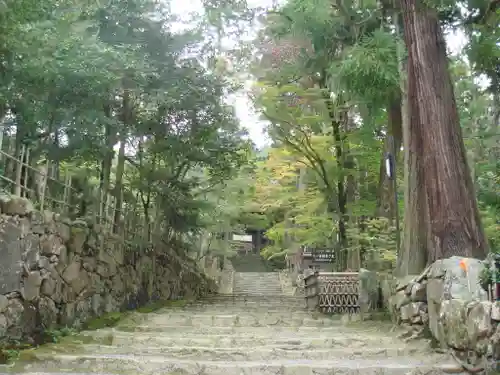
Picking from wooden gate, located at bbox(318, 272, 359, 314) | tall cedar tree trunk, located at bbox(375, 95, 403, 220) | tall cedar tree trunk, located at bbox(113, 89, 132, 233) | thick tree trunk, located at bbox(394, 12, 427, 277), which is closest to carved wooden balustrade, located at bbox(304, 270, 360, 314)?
wooden gate, located at bbox(318, 272, 359, 314)

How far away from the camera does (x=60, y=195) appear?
789cm

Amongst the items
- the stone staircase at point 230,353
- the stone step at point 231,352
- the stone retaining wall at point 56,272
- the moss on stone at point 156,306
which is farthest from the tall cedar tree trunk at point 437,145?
the moss on stone at point 156,306

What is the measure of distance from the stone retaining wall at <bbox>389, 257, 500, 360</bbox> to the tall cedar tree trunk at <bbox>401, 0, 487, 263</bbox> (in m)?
0.61

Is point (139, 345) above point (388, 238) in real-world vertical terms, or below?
below

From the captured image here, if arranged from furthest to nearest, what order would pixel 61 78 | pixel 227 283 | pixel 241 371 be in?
pixel 227 283
pixel 61 78
pixel 241 371

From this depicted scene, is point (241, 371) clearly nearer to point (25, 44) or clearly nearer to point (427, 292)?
point (427, 292)

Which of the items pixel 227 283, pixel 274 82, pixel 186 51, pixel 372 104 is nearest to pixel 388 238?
pixel 372 104

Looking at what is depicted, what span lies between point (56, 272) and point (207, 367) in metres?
2.86

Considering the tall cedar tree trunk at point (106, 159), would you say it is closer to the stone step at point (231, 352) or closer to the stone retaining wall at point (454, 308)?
the stone step at point (231, 352)

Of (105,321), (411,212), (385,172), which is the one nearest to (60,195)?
(105,321)

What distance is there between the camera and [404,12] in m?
8.05

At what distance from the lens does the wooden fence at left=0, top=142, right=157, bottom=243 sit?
20.0ft

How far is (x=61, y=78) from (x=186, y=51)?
4.65 metres

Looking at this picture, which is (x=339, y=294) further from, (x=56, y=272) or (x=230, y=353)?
(x=56, y=272)
